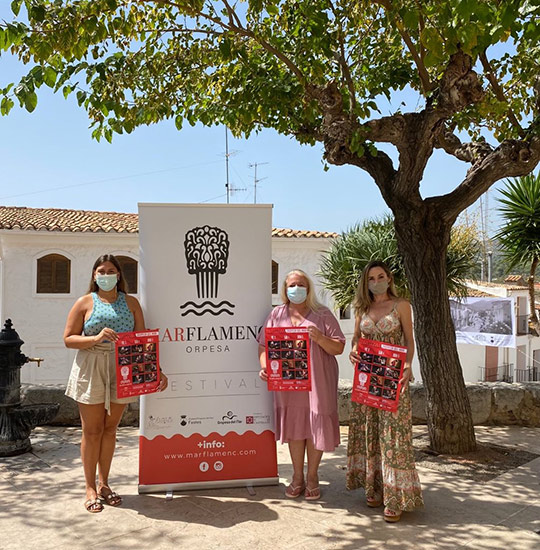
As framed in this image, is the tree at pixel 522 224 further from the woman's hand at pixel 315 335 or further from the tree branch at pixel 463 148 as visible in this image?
the woman's hand at pixel 315 335

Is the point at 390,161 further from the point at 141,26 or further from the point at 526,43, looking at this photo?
the point at 141,26

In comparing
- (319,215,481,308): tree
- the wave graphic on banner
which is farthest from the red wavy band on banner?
(319,215,481,308): tree

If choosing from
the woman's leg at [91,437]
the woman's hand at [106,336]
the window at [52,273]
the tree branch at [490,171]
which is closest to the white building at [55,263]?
the window at [52,273]

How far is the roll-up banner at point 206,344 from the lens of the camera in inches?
179

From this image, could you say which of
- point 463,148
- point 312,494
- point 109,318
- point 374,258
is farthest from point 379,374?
point 374,258

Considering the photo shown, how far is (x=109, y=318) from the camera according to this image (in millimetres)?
4227

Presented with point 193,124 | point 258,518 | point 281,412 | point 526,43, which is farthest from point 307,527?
point 526,43

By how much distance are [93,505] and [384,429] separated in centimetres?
228

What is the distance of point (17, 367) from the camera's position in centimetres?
568

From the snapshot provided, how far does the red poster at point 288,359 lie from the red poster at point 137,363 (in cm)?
90

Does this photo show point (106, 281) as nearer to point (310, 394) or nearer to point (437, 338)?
point (310, 394)

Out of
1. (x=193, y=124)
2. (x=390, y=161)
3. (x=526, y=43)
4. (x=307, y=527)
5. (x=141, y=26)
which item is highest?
(x=141, y=26)

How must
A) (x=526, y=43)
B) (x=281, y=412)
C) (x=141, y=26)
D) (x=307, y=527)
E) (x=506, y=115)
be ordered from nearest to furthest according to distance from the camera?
(x=307, y=527)
(x=281, y=412)
(x=526, y=43)
(x=141, y=26)
(x=506, y=115)

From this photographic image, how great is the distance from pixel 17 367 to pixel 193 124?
3.44m
